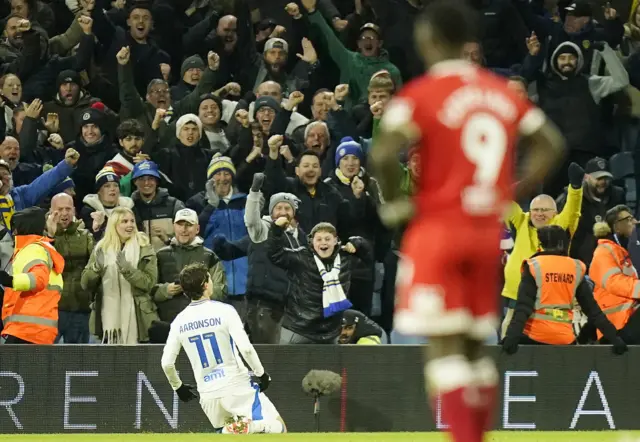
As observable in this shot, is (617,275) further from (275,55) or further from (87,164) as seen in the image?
(87,164)

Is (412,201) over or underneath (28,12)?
underneath

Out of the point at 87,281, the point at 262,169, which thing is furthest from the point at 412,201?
the point at 262,169

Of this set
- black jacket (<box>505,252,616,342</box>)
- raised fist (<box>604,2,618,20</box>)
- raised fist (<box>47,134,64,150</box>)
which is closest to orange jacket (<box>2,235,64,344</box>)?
raised fist (<box>47,134,64,150</box>)

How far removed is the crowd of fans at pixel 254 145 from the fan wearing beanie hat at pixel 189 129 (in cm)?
2

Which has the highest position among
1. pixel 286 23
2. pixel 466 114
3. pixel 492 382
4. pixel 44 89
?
pixel 286 23

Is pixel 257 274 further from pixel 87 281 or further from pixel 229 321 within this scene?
pixel 229 321

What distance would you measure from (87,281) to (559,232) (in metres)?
4.33

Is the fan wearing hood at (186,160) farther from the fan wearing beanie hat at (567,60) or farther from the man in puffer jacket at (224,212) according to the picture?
the fan wearing beanie hat at (567,60)

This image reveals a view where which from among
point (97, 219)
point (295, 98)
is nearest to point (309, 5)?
point (295, 98)

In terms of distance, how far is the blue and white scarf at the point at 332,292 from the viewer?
13.1m

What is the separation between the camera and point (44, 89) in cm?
1628

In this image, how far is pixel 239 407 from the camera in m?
10.8

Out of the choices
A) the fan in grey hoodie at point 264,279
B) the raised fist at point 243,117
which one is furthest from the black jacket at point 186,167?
the fan in grey hoodie at point 264,279

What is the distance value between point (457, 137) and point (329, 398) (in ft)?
21.5
